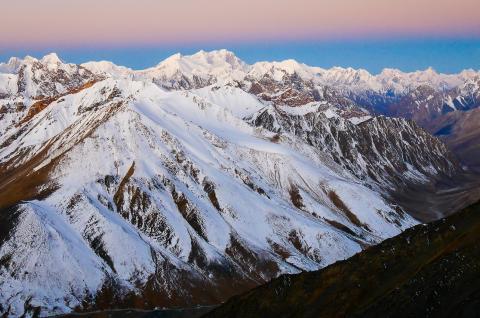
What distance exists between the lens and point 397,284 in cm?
10469

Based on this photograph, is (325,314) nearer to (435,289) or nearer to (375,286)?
(375,286)

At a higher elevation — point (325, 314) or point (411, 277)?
point (411, 277)

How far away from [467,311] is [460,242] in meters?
30.2

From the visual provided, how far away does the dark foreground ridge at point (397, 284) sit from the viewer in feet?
292

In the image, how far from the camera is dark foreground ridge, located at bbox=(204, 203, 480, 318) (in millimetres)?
89000

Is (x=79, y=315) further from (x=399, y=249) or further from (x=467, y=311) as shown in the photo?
(x=467, y=311)

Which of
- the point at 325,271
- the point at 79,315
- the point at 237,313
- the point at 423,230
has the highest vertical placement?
the point at 423,230

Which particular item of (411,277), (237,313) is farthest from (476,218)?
(237,313)

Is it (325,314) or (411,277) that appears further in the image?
(325,314)

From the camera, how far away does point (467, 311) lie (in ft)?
254

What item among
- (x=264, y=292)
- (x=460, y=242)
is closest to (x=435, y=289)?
(x=460, y=242)

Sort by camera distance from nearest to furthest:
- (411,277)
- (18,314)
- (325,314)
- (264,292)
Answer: (411,277) < (325,314) < (264,292) < (18,314)

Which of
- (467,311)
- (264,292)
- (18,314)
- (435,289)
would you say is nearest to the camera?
(467,311)

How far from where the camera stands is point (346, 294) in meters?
114
